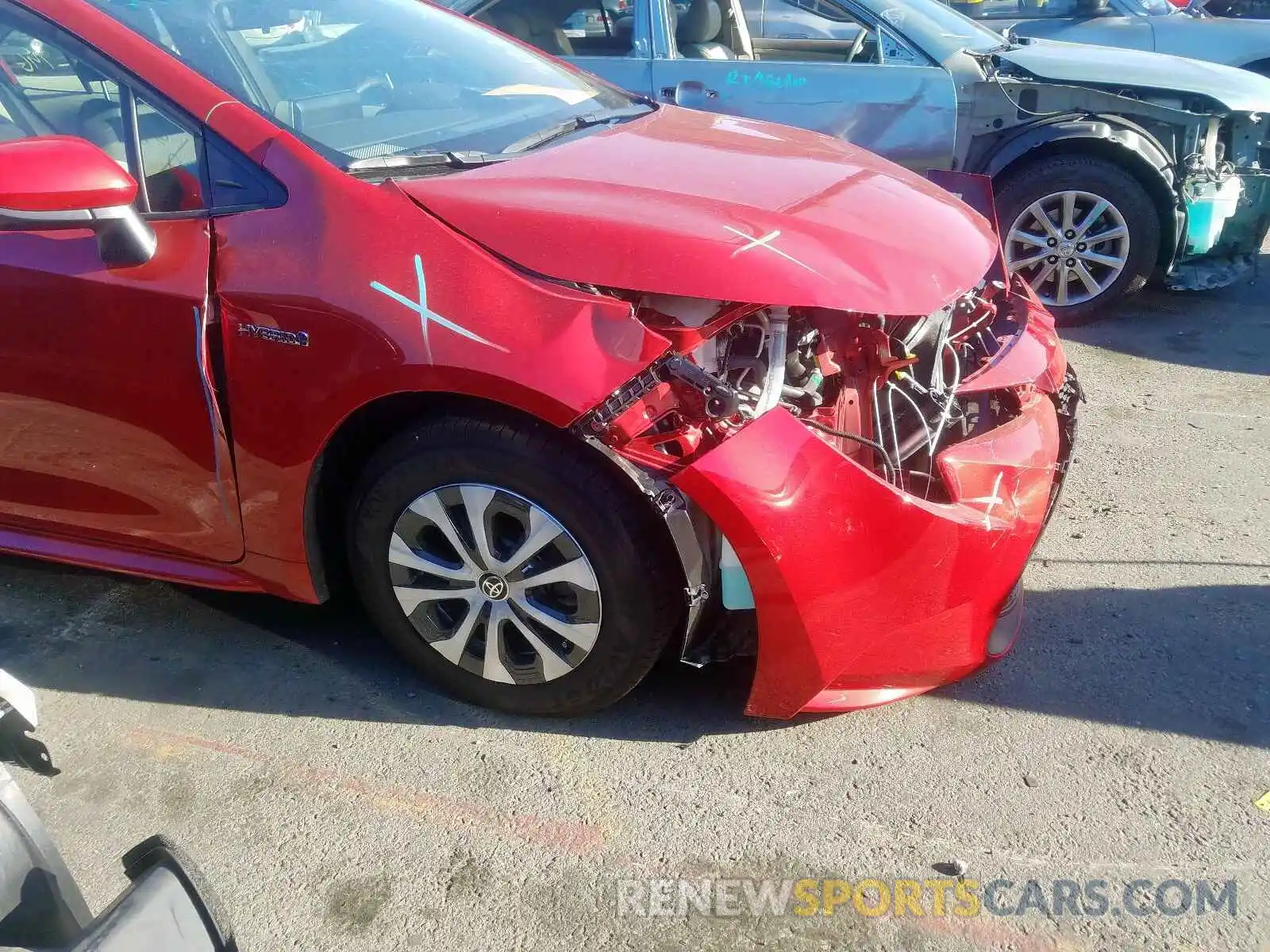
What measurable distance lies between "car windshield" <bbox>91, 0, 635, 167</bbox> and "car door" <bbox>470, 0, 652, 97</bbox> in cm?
213

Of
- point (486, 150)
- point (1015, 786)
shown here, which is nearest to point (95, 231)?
point (486, 150)

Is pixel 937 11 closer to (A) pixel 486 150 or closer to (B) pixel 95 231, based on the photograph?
(A) pixel 486 150

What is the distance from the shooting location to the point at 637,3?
5480 millimetres

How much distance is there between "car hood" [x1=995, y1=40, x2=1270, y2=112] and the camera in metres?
5.45

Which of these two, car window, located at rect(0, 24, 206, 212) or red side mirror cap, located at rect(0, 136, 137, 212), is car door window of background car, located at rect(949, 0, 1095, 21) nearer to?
car window, located at rect(0, 24, 206, 212)

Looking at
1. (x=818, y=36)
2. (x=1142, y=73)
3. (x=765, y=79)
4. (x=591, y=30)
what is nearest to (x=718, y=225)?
(x=765, y=79)

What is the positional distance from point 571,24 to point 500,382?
156 inches

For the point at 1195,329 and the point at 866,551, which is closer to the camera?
the point at 866,551

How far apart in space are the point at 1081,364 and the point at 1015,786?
10.3 ft

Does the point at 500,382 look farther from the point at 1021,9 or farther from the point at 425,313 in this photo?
the point at 1021,9

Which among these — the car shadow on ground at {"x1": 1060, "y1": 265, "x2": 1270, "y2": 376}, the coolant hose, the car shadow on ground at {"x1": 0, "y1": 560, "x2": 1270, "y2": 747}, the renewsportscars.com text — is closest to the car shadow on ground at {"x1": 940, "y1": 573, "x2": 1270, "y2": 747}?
the car shadow on ground at {"x1": 0, "y1": 560, "x2": 1270, "y2": 747}

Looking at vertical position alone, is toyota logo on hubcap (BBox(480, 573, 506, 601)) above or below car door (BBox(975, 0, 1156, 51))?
below

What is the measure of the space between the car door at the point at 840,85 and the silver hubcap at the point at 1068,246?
0.54 meters

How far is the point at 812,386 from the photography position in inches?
94.7
